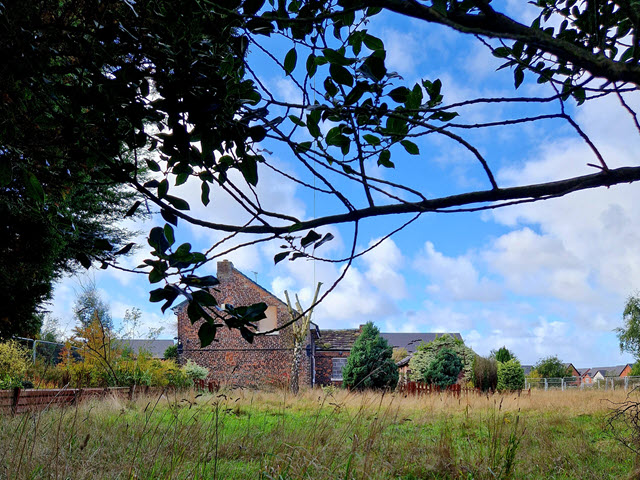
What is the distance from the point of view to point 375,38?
1.40m

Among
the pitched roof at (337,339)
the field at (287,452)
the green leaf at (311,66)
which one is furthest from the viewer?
the pitched roof at (337,339)

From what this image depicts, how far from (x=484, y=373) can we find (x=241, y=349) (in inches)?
468

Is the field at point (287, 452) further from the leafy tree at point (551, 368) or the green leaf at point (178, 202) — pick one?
the leafy tree at point (551, 368)

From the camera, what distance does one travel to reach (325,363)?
26969 millimetres

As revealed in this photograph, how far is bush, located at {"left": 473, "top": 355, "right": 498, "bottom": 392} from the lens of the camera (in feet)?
61.4

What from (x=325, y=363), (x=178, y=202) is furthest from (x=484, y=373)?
(x=178, y=202)

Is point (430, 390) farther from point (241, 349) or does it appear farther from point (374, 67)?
point (374, 67)

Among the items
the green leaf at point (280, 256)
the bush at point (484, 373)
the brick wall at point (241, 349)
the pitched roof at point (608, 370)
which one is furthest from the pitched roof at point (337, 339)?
the pitched roof at point (608, 370)

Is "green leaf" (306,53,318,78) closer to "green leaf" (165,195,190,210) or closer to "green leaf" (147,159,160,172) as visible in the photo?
"green leaf" (165,195,190,210)

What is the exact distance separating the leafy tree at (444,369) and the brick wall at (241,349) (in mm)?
8269

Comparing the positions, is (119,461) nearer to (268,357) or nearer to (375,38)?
(375,38)

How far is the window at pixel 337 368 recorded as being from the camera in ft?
88.4

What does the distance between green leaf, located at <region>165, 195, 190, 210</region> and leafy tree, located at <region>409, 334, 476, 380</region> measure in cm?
1864

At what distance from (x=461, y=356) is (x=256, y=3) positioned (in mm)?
20145
